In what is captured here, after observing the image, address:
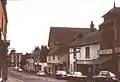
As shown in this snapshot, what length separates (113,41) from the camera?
2025 inches

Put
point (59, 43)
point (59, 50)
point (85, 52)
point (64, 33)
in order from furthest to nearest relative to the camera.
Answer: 1. point (64, 33)
2. point (59, 43)
3. point (59, 50)
4. point (85, 52)

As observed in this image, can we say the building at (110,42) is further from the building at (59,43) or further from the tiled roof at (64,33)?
the tiled roof at (64,33)

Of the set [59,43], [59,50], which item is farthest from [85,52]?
[59,43]

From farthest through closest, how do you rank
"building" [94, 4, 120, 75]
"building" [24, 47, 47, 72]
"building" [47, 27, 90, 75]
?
"building" [24, 47, 47, 72] < "building" [47, 27, 90, 75] < "building" [94, 4, 120, 75]

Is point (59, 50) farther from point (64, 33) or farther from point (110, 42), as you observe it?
point (110, 42)

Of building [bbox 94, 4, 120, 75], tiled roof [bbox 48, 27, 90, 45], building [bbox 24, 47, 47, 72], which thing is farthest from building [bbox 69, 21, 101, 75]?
building [bbox 24, 47, 47, 72]

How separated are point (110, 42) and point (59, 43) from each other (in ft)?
129

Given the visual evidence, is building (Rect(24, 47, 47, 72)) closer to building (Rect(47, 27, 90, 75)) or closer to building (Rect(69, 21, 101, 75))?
building (Rect(47, 27, 90, 75))

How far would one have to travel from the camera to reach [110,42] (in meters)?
53.2

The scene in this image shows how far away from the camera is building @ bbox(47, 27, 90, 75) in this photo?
87.2 m

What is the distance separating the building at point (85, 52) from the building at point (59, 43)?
13744 mm

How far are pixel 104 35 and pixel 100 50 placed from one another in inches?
103

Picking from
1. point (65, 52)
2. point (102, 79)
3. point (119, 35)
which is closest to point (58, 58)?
point (65, 52)

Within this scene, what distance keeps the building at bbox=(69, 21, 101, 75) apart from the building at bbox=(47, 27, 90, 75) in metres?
13.7
